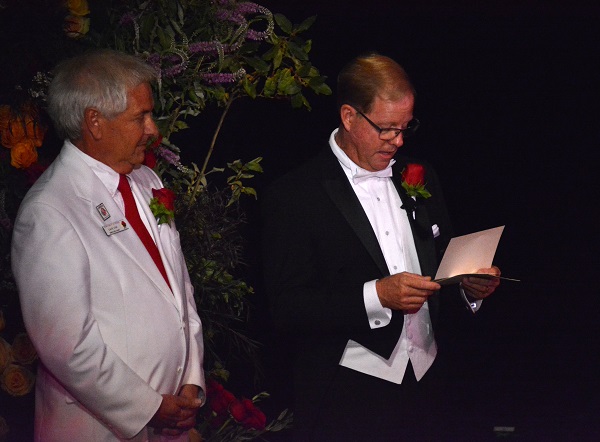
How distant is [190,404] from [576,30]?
7.39 ft

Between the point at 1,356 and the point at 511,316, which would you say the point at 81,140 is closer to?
the point at 1,356

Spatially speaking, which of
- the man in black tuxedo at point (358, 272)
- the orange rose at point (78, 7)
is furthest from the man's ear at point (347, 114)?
the orange rose at point (78, 7)

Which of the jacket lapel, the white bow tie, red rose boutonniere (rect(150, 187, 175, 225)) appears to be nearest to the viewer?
the jacket lapel

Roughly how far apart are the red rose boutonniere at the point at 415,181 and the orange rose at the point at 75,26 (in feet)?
3.35

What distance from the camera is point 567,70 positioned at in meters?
3.92

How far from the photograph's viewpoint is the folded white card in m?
2.61

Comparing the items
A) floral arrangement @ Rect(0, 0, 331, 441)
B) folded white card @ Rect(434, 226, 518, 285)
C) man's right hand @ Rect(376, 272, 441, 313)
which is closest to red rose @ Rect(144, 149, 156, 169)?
floral arrangement @ Rect(0, 0, 331, 441)

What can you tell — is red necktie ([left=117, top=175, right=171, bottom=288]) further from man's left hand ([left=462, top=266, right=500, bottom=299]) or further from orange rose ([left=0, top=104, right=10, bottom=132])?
man's left hand ([left=462, top=266, right=500, bottom=299])

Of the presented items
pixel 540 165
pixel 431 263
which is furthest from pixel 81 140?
pixel 540 165

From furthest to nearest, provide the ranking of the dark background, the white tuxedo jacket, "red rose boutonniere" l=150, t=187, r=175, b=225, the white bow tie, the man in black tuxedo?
the dark background < the white bow tie < the man in black tuxedo < "red rose boutonniere" l=150, t=187, r=175, b=225 < the white tuxedo jacket

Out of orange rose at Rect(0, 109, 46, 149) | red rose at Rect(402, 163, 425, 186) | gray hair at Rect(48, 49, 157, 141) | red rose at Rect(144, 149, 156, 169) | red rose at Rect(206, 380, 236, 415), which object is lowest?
red rose at Rect(206, 380, 236, 415)

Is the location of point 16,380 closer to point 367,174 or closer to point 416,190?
point 367,174

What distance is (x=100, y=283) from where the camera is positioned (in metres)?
2.41

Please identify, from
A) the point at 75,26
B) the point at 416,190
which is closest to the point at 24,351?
the point at 75,26
